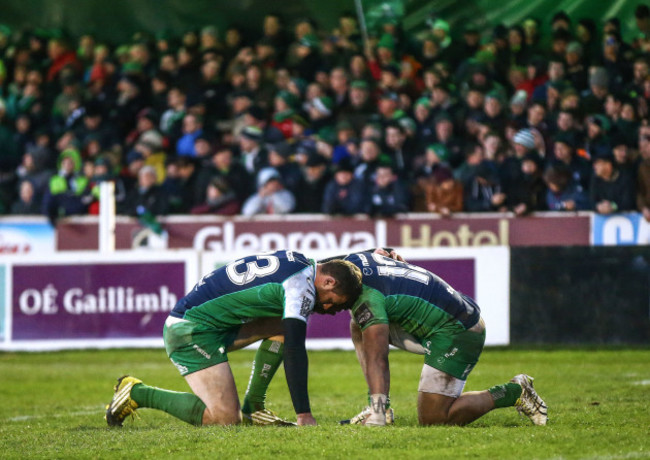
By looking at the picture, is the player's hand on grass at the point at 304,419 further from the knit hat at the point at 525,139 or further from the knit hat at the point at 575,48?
the knit hat at the point at 575,48

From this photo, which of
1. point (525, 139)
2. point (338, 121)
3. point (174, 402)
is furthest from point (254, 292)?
point (338, 121)

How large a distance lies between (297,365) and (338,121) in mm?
9453

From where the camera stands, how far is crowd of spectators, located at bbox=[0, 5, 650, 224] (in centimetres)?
1459

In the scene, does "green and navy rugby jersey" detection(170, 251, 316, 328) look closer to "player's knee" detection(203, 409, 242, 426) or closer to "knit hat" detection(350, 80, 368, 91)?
"player's knee" detection(203, 409, 242, 426)

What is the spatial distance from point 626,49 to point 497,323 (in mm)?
4523

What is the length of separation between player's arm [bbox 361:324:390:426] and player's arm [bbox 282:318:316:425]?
1.51ft

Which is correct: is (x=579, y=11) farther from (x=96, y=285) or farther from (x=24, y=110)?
(x=24, y=110)

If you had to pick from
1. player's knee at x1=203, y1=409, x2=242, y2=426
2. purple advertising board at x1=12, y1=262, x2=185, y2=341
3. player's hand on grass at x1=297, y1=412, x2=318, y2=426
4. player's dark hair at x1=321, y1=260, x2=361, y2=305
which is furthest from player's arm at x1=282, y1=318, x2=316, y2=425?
purple advertising board at x1=12, y1=262, x2=185, y2=341

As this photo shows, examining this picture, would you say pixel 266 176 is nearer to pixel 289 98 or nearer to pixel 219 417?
pixel 289 98

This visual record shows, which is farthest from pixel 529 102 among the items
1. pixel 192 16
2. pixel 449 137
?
pixel 192 16

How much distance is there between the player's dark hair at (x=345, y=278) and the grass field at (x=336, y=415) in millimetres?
895

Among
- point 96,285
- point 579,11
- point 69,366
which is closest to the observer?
point 69,366

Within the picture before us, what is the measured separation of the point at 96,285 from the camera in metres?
14.9

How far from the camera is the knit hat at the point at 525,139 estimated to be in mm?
14609
